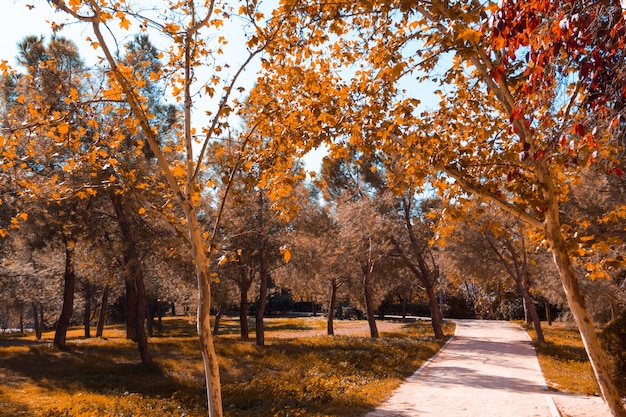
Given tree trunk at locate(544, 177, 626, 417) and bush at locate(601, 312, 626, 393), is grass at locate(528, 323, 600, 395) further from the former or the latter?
tree trunk at locate(544, 177, 626, 417)

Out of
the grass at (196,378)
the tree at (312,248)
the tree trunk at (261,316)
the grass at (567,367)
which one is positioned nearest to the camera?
the grass at (196,378)

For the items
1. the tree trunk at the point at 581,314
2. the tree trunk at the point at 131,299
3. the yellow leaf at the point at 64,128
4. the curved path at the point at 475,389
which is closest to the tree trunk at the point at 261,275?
the tree trunk at the point at 131,299

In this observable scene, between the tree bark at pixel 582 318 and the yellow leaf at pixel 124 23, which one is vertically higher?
the yellow leaf at pixel 124 23

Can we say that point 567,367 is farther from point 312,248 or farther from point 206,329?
point 206,329

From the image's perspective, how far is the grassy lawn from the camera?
1180 centimetres

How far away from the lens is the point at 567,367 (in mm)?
15188

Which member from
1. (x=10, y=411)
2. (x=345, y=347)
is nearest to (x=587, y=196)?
(x=345, y=347)

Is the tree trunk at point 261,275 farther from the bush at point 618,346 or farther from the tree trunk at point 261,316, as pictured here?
the bush at point 618,346

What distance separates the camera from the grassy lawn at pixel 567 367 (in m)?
11.8

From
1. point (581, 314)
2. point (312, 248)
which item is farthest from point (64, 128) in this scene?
point (312, 248)

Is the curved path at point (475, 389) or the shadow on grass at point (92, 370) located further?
the shadow on grass at point (92, 370)

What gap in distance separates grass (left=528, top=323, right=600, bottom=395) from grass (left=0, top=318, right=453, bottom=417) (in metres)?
3.91

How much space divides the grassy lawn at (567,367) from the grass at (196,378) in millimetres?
3910

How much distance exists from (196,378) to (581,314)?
12405 millimetres
